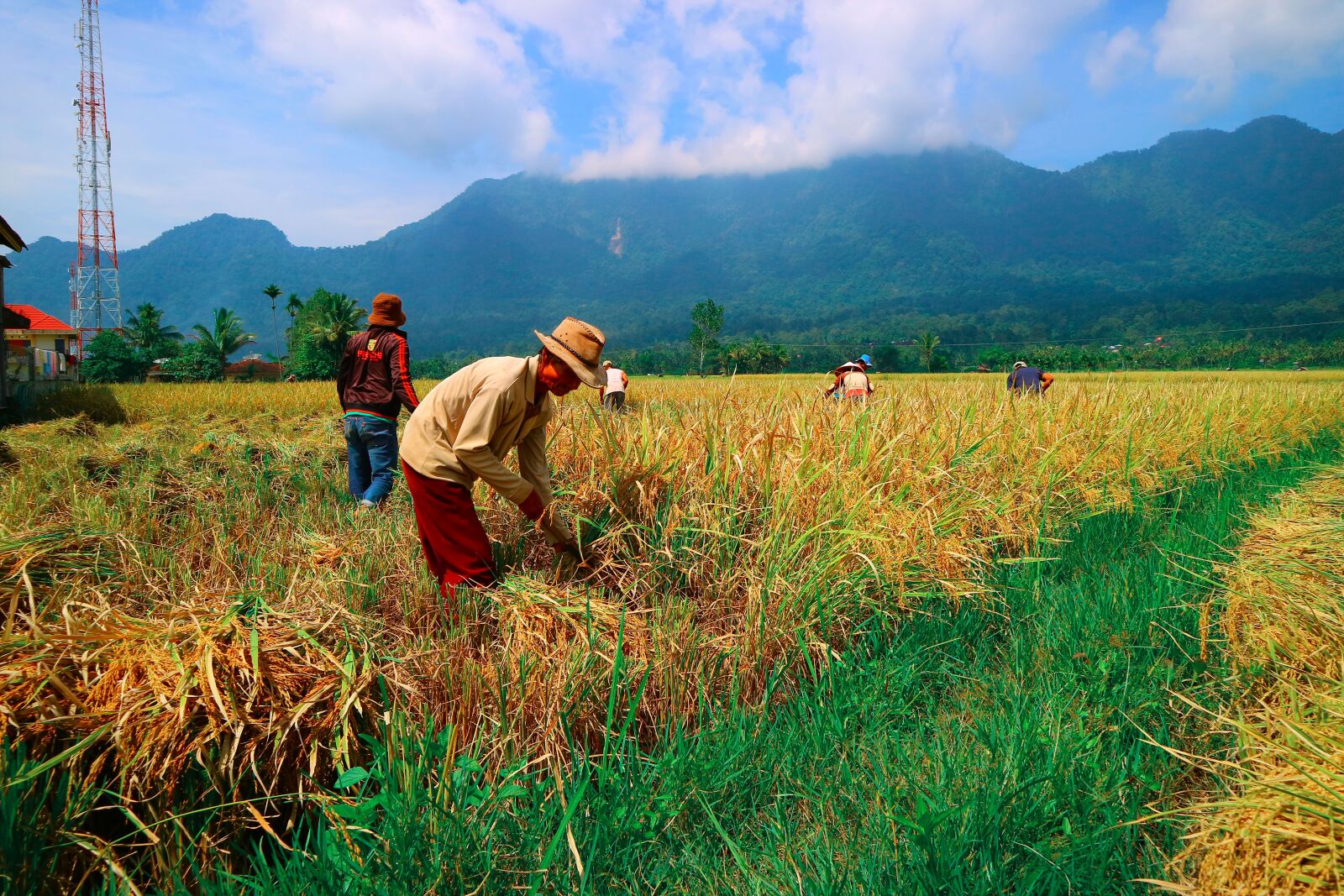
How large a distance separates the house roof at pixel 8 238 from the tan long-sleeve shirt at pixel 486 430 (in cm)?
1114

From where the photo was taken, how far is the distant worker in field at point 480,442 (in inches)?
104

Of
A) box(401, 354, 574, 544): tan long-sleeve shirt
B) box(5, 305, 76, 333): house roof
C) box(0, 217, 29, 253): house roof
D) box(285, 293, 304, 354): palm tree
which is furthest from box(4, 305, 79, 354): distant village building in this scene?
box(401, 354, 574, 544): tan long-sleeve shirt

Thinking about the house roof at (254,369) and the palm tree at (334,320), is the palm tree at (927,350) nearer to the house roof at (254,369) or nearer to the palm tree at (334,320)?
the palm tree at (334,320)

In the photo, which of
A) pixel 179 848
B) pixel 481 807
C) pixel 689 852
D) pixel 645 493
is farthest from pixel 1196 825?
pixel 179 848

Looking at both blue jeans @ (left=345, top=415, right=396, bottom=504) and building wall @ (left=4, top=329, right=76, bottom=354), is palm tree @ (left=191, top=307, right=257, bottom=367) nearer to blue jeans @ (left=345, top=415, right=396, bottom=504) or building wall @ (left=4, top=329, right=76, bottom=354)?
building wall @ (left=4, top=329, right=76, bottom=354)

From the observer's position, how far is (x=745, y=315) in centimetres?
18262

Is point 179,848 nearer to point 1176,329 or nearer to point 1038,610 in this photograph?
point 1038,610

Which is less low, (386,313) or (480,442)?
(386,313)

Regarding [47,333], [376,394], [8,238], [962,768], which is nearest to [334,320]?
[47,333]

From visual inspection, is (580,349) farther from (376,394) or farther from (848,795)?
(376,394)

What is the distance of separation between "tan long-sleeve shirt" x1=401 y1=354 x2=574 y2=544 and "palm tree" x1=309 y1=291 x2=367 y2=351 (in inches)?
2155

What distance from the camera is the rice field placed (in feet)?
5.49

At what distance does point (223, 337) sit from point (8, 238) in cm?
4747

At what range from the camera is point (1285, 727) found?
1509 mm
